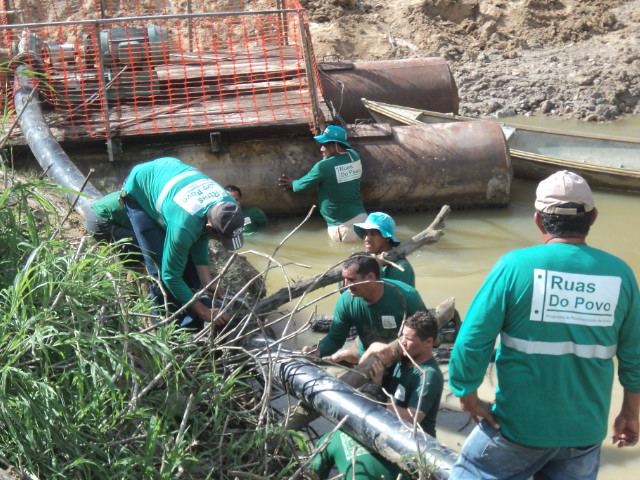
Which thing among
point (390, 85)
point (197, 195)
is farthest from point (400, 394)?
point (390, 85)

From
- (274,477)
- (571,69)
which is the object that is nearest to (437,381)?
(274,477)

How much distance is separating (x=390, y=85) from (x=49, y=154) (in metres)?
5.27

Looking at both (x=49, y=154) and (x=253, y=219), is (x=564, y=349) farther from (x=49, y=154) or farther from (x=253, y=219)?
(x=253, y=219)

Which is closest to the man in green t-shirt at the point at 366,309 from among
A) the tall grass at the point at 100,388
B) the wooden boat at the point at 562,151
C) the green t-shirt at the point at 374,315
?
the green t-shirt at the point at 374,315

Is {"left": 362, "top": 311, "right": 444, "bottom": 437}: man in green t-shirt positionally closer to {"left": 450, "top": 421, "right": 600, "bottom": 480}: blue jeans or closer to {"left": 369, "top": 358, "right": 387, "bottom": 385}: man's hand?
{"left": 369, "top": 358, "right": 387, "bottom": 385}: man's hand

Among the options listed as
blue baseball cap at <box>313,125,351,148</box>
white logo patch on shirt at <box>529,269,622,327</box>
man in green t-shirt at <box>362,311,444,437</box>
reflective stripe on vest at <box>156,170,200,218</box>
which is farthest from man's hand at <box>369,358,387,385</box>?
blue baseball cap at <box>313,125,351,148</box>

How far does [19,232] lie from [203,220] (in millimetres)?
1014

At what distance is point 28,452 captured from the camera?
3.21 m

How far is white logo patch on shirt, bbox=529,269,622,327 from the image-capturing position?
9.82 ft

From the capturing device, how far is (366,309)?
5203mm

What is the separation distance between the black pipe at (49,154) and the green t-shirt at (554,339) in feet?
11.6

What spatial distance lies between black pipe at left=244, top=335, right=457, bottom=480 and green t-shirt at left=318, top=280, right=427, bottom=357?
32.4 inches

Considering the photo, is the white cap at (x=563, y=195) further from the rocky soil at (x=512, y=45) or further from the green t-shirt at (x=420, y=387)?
the rocky soil at (x=512, y=45)

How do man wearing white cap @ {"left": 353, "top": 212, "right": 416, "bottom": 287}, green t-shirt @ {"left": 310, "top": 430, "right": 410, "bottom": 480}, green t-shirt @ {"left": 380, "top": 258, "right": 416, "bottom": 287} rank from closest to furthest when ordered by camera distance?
green t-shirt @ {"left": 310, "top": 430, "right": 410, "bottom": 480} → green t-shirt @ {"left": 380, "top": 258, "right": 416, "bottom": 287} → man wearing white cap @ {"left": 353, "top": 212, "right": 416, "bottom": 287}
